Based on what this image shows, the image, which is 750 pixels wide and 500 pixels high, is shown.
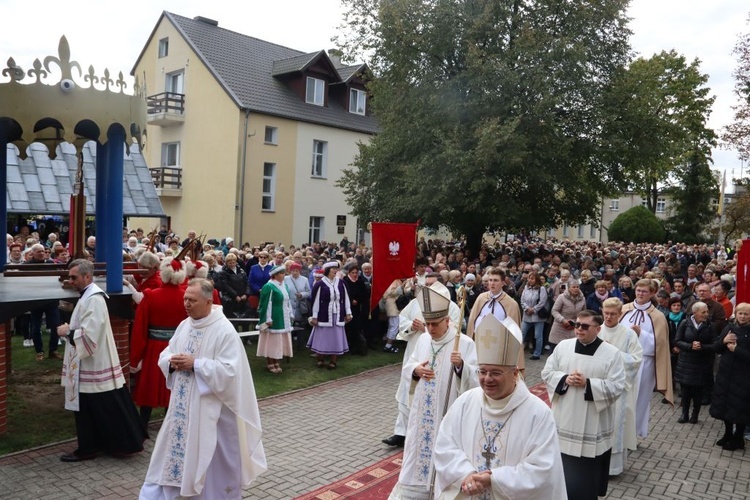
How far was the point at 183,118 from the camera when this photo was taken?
28.7 metres

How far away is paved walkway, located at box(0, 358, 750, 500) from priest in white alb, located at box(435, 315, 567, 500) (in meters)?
2.91

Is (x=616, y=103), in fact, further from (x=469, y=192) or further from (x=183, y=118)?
(x=183, y=118)

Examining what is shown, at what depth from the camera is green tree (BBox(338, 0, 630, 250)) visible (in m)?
19.7

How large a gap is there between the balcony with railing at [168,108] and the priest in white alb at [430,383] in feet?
82.2

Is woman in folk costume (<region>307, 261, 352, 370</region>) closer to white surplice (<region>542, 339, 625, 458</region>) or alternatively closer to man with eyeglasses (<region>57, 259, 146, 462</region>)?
man with eyeglasses (<region>57, 259, 146, 462</region>)

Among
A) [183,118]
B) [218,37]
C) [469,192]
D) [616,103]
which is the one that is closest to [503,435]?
[469,192]

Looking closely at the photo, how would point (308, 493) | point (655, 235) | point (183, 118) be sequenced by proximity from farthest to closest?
point (655, 235) → point (183, 118) → point (308, 493)

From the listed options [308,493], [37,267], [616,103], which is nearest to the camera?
[308,493]

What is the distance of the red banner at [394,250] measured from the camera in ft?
29.8

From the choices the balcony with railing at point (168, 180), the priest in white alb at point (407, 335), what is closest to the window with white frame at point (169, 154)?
the balcony with railing at point (168, 180)

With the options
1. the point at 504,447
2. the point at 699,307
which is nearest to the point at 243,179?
the point at 699,307

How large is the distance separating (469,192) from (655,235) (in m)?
26.9

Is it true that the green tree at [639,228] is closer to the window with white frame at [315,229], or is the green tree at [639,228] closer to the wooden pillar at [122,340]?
the window with white frame at [315,229]

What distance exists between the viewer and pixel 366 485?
645 centimetres
